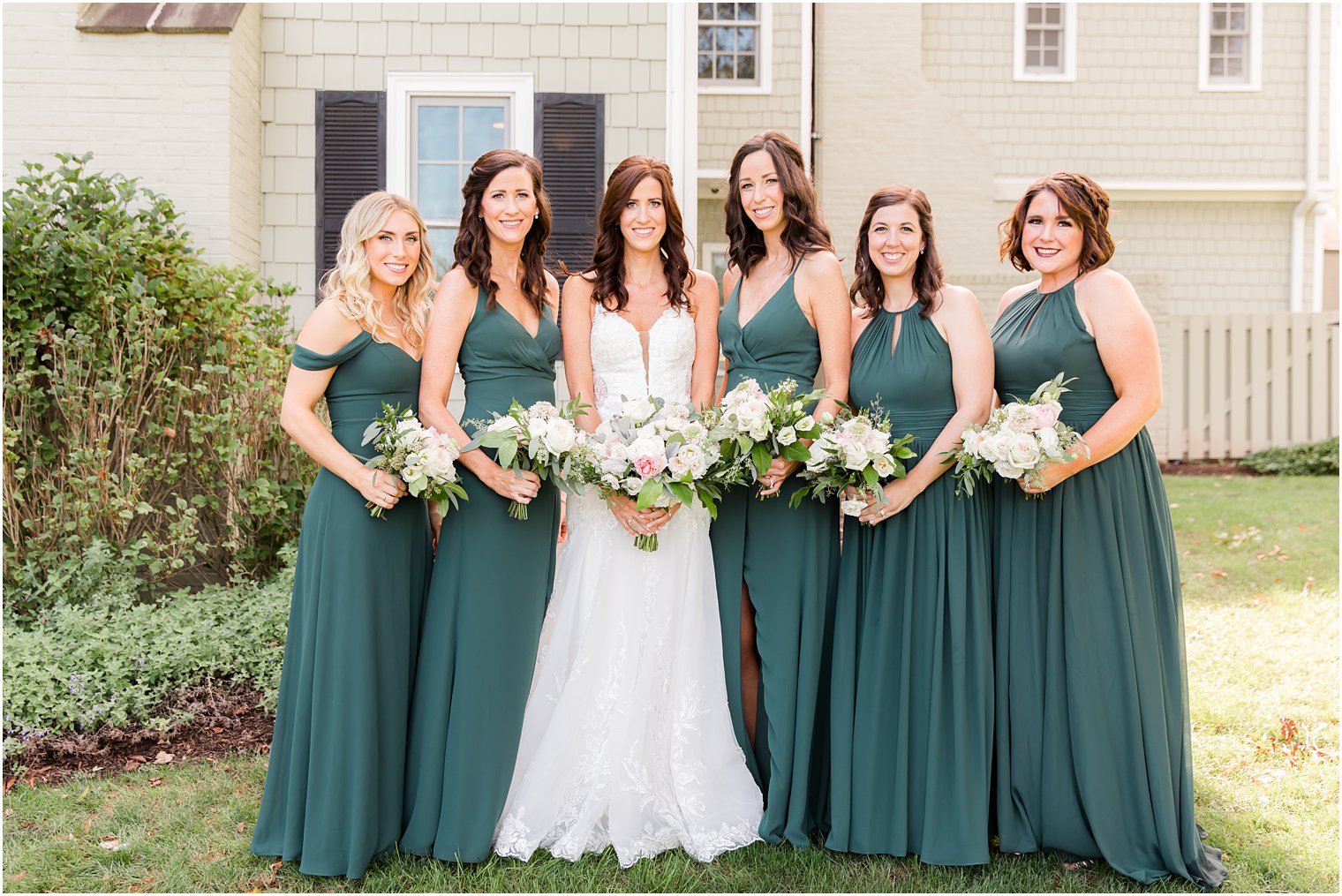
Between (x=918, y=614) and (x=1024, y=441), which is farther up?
(x=1024, y=441)

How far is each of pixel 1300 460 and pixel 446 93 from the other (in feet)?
40.7

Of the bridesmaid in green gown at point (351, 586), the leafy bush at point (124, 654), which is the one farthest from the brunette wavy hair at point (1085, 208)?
the leafy bush at point (124, 654)

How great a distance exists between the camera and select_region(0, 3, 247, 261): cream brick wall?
26.2 feet

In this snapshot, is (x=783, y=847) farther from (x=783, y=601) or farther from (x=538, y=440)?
(x=538, y=440)

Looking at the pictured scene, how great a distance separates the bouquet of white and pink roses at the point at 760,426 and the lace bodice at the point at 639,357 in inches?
20.2

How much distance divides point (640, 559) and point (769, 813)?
1.11 m

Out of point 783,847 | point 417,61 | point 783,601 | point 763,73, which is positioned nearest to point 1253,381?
point 763,73

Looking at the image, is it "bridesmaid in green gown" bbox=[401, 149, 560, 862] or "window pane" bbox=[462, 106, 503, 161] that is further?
"window pane" bbox=[462, 106, 503, 161]

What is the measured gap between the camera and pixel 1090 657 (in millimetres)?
3648

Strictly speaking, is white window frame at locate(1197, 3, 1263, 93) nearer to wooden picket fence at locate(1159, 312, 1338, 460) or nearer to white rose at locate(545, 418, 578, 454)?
wooden picket fence at locate(1159, 312, 1338, 460)

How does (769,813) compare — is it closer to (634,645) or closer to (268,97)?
(634,645)

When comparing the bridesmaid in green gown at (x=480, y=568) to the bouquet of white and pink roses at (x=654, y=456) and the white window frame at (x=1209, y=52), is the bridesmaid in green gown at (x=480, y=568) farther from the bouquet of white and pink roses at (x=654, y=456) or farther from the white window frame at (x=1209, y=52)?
the white window frame at (x=1209, y=52)

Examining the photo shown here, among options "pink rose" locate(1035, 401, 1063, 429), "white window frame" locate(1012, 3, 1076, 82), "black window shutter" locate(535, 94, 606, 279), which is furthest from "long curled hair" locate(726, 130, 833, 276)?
"white window frame" locate(1012, 3, 1076, 82)

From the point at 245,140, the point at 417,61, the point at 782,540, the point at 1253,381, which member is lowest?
the point at 782,540
